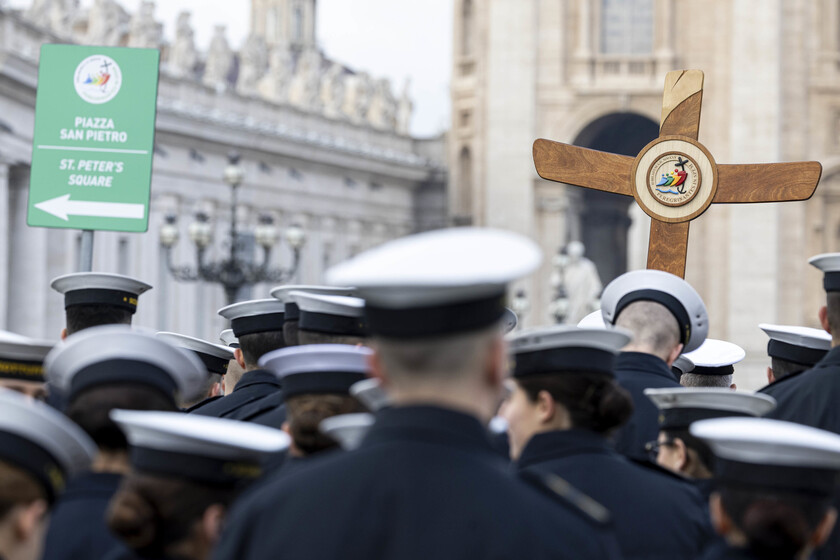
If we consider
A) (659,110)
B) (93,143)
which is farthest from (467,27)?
(93,143)

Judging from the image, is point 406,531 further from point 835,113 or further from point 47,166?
point 835,113

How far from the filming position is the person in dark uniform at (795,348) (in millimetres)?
5930

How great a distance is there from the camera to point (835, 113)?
38969 millimetres

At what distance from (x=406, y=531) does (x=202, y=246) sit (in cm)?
2083

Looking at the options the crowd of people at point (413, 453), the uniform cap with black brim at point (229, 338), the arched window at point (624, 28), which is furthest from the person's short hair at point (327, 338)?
the arched window at point (624, 28)

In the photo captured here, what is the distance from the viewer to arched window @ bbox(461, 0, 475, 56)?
4212cm

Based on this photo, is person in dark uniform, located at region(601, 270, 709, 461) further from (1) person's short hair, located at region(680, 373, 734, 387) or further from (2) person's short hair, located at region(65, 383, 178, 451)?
(2) person's short hair, located at region(65, 383, 178, 451)

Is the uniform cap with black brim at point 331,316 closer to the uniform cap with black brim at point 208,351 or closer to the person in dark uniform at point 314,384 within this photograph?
the person in dark uniform at point 314,384

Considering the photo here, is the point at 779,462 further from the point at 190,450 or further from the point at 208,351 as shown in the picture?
the point at 208,351

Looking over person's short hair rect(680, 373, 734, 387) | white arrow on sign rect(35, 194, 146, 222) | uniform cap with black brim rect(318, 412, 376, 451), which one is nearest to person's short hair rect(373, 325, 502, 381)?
uniform cap with black brim rect(318, 412, 376, 451)

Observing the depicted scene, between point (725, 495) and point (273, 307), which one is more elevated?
point (273, 307)

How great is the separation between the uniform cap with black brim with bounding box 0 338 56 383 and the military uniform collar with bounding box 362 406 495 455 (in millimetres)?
2017

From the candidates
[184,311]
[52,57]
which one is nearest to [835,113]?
[184,311]

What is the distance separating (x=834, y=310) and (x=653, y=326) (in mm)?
580
